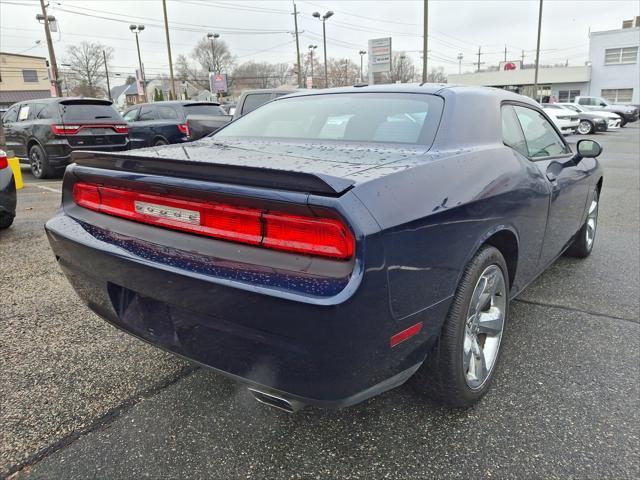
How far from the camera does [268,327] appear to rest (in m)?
1.56

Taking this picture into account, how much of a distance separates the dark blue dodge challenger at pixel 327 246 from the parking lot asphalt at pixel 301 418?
24 cm

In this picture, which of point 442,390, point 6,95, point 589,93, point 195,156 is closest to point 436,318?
point 442,390

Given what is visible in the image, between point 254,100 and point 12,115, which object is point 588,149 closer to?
point 254,100

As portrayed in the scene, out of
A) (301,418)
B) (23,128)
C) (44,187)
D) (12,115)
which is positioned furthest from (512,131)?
(12,115)

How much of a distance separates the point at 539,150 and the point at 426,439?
2.05 metres

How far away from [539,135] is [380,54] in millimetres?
29067

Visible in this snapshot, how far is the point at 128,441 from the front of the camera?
2033 millimetres

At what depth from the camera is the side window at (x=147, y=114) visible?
39.2ft

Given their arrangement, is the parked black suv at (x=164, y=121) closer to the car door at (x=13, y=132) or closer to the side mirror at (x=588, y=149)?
the car door at (x=13, y=132)

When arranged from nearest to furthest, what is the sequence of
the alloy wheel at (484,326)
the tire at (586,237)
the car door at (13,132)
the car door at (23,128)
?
the alloy wheel at (484,326) < the tire at (586,237) < the car door at (23,128) < the car door at (13,132)

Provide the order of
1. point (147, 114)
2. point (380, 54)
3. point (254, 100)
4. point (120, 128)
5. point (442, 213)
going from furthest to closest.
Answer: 1. point (380, 54)
2. point (147, 114)
3. point (120, 128)
4. point (254, 100)
5. point (442, 213)

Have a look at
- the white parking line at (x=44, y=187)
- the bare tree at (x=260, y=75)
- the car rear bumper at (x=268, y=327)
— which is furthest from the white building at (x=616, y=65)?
the car rear bumper at (x=268, y=327)

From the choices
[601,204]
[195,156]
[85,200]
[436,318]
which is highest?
[195,156]

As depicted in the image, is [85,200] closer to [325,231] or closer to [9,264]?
[325,231]
